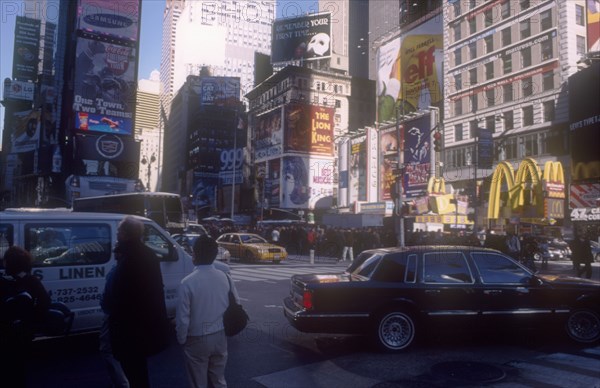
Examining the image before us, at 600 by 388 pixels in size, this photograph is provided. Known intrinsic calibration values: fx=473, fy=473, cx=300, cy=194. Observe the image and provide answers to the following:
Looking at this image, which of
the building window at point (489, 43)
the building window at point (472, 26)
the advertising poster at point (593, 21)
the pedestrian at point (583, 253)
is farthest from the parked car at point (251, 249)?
the building window at point (472, 26)

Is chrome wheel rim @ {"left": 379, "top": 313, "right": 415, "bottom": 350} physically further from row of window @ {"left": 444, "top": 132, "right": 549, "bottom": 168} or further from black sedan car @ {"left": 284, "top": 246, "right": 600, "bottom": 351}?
row of window @ {"left": 444, "top": 132, "right": 549, "bottom": 168}

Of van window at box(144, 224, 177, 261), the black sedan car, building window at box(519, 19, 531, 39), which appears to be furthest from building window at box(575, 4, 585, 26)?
van window at box(144, 224, 177, 261)

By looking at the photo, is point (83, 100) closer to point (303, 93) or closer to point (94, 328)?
point (303, 93)

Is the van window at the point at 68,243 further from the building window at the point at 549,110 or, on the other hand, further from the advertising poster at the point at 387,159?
the advertising poster at the point at 387,159

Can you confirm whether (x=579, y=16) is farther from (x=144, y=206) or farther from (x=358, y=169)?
(x=144, y=206)

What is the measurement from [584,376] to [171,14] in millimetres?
188152

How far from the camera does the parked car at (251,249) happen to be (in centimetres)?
2362

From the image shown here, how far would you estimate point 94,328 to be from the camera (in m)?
7.20

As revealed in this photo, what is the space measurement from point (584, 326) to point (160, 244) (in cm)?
700

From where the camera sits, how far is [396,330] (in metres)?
7.12

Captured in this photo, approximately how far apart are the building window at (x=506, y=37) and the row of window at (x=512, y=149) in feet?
31.1

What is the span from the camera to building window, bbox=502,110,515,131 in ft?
148

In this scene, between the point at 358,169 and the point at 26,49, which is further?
the point at 26,49

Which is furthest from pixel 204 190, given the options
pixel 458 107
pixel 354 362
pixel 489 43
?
pixel 354 362
